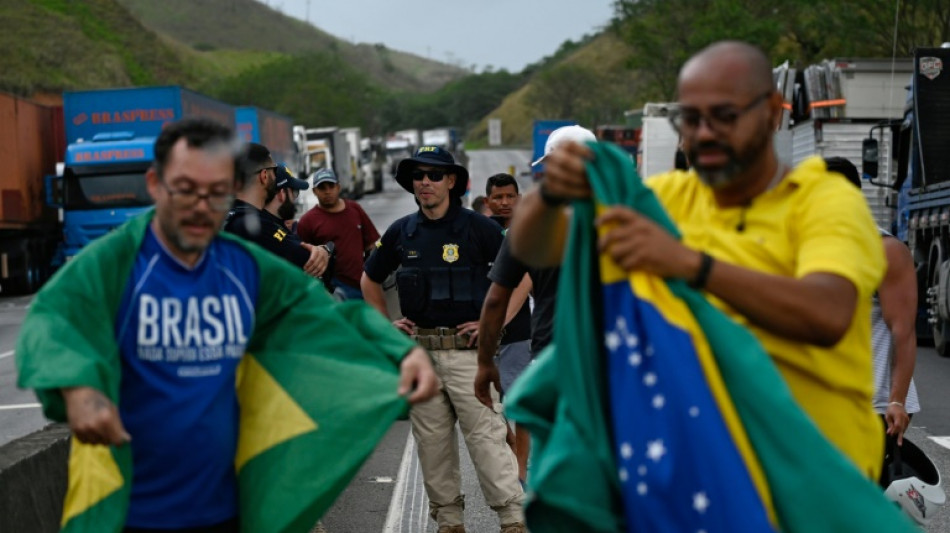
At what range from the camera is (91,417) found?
333cm

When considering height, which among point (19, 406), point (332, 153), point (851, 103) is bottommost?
point (19, 406)

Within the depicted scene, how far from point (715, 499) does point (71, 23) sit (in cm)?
7698

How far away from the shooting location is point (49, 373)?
335 centimetres

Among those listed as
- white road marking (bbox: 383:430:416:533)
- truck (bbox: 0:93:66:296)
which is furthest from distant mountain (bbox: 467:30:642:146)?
white road marking (bbox: 383:430:416:533)

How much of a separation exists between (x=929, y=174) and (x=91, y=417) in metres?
14.3

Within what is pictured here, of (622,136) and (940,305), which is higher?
(622,136)

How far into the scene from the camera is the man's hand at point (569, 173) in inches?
114

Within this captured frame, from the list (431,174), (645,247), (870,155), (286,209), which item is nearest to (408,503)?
(286,209)

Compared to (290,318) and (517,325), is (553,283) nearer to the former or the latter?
(517,325)

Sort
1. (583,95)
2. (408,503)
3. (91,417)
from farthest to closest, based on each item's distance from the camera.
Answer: (583,95) → (408,503) → (91,417)

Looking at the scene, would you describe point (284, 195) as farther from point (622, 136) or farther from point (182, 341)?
point (622, 136)

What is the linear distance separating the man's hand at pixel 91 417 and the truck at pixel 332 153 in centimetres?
5026

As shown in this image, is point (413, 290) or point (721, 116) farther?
point (413, 290)

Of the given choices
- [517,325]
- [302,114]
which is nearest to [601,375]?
[517,325]
